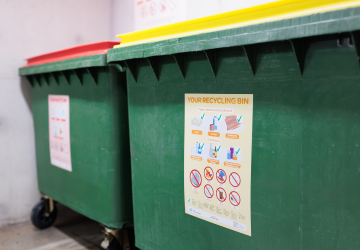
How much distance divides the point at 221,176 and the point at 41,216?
2.30 metres

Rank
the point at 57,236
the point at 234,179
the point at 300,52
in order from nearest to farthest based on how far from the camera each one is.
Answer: the point at 300,52, the point at 234,179, the point at 57,236

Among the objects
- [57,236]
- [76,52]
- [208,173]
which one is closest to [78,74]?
[76,52]

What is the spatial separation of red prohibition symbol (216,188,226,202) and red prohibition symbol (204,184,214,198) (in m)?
0.04

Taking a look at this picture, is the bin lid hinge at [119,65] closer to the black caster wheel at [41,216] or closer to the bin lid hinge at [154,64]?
the bin lid hinge at [154,64]

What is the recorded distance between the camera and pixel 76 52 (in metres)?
2.31

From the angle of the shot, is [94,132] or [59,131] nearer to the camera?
[94,132]

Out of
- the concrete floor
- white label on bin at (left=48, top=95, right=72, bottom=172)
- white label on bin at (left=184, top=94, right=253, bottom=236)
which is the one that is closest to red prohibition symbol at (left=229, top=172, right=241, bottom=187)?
white label on bin at (left=184, top=94, right=253, bottom=236)

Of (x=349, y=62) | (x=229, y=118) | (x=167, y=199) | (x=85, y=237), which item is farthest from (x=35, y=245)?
(x=349, y=62)

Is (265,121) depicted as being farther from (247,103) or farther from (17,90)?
(17,90)

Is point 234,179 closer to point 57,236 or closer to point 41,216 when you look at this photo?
point 57,236

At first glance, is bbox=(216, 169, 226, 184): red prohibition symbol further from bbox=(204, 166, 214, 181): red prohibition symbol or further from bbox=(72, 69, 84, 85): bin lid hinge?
bbox=(72, 69, 84, 85): bin lid hinge

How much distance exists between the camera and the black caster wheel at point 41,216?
2.96 metres

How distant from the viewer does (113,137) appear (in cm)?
213

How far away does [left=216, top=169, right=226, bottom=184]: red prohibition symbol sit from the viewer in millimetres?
1490
